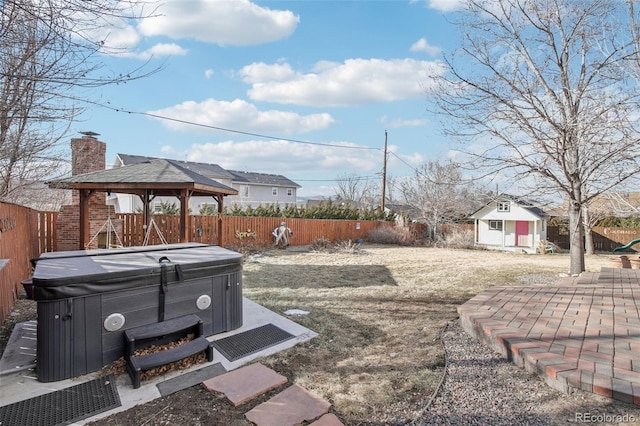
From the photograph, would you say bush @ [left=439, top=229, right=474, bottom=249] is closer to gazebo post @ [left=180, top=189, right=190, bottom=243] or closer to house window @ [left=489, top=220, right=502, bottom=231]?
house window @ [left=489, top=220, right=502, bottom=231]

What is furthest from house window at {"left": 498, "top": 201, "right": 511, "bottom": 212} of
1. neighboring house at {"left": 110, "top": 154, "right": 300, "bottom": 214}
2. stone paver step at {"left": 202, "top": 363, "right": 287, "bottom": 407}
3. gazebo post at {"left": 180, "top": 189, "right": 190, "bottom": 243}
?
stone paver step at {"left": 202, "top": 363, "right": 287, "bottom": 407}

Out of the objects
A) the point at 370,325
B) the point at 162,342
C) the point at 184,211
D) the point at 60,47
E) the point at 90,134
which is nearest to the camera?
the point at 162,342

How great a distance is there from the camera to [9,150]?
550cm

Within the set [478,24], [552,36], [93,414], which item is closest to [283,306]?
[93,414]

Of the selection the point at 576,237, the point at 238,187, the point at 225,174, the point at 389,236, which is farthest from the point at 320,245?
the point at 238,187

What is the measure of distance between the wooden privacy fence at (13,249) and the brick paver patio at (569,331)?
5.08m

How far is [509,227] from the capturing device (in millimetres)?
19844

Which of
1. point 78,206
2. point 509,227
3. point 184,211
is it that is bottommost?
point 509,227

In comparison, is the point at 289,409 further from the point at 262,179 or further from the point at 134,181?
the point at 262,179

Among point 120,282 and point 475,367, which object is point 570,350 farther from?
point 120,282

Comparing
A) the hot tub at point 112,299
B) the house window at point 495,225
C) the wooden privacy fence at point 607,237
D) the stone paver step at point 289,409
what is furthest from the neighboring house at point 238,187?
the stone paver step at point 289,409

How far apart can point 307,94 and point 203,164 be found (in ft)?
60.9

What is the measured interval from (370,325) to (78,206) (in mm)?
8118

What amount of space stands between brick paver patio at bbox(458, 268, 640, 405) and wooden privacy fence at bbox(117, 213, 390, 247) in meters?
6.56
